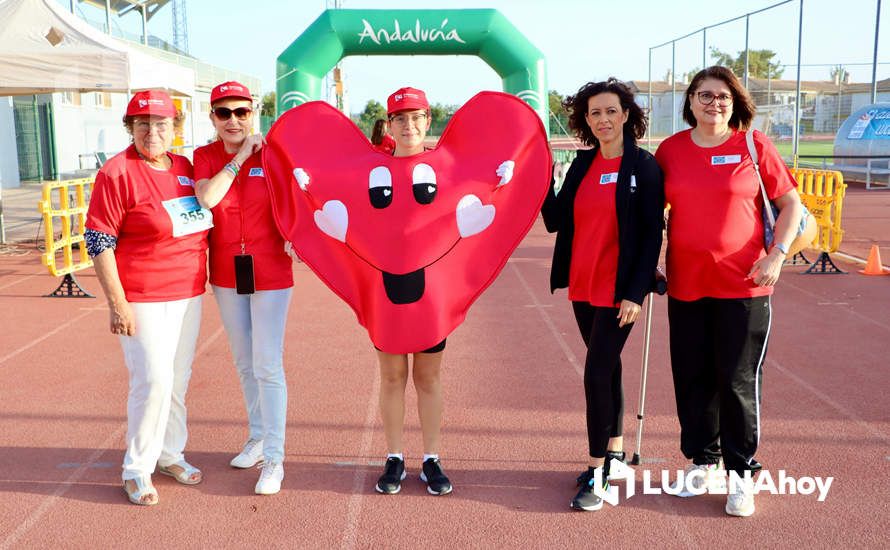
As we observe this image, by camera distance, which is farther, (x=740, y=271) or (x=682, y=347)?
(x=682, y=347)

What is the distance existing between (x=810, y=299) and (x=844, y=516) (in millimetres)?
5657

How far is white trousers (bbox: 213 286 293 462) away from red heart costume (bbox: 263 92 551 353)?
313 mm

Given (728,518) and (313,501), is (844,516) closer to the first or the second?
(728,518)

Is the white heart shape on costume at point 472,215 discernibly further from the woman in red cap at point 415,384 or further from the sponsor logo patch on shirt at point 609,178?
the sponsor logo patch on shirt at point 609,178

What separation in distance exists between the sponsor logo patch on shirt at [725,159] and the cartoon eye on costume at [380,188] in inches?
60.4

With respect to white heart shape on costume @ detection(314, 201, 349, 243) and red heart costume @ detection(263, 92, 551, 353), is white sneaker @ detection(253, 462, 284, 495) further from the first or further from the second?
white heart shape on costume @ detection(314, 201, 349, 243)

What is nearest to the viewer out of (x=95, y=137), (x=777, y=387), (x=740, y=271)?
(x=740, y=271)

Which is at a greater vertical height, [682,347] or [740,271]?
[740,271]

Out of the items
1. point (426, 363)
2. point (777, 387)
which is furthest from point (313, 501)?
point (777, 387)

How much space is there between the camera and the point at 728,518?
3748mm

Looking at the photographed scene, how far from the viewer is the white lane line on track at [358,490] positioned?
11.8 ft

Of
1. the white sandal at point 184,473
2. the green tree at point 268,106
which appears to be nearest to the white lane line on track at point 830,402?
the white sandal at point 184,473

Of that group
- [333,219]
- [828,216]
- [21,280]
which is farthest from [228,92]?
[828,216]

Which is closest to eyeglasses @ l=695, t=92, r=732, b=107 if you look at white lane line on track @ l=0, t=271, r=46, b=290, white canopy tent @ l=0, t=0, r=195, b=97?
white canopy tent @ l=0, t=0, r=195, b=97
